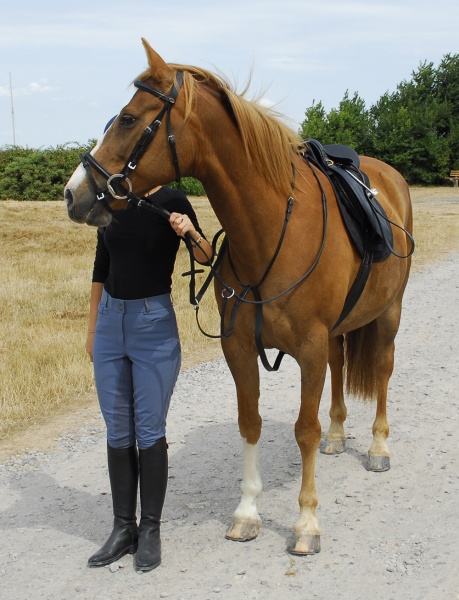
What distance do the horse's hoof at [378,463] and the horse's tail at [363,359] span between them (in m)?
0.58

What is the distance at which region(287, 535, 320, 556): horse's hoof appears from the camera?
3418 mm

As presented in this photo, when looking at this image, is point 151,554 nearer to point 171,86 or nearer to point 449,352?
point 171,86

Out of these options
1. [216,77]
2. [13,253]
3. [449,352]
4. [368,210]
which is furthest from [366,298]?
Answer: [13,253]

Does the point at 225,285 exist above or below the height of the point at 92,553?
above

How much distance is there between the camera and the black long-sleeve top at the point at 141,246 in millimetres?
3240

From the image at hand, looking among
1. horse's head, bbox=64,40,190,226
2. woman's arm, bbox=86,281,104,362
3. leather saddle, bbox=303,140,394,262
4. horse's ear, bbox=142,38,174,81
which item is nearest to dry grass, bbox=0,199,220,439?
woman's arm, bbox=86,281,104,362

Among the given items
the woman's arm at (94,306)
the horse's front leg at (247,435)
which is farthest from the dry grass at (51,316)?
the horse's front leg at (247,435)

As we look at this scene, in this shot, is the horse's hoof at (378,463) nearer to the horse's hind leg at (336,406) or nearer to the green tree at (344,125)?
the horse's hind leg at (336,406)

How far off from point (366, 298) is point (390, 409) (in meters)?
1.60

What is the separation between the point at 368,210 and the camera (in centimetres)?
376

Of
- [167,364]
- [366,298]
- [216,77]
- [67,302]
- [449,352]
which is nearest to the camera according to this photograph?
[216,77]

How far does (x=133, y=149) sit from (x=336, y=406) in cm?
266

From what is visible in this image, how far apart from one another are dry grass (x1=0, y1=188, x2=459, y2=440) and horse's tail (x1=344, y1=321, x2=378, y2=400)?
212 centimetres

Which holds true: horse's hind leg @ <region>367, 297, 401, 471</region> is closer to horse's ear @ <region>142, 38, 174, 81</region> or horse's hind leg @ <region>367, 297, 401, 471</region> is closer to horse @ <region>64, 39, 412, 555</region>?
horse @ <region>64, 39, 412, 555</region>
